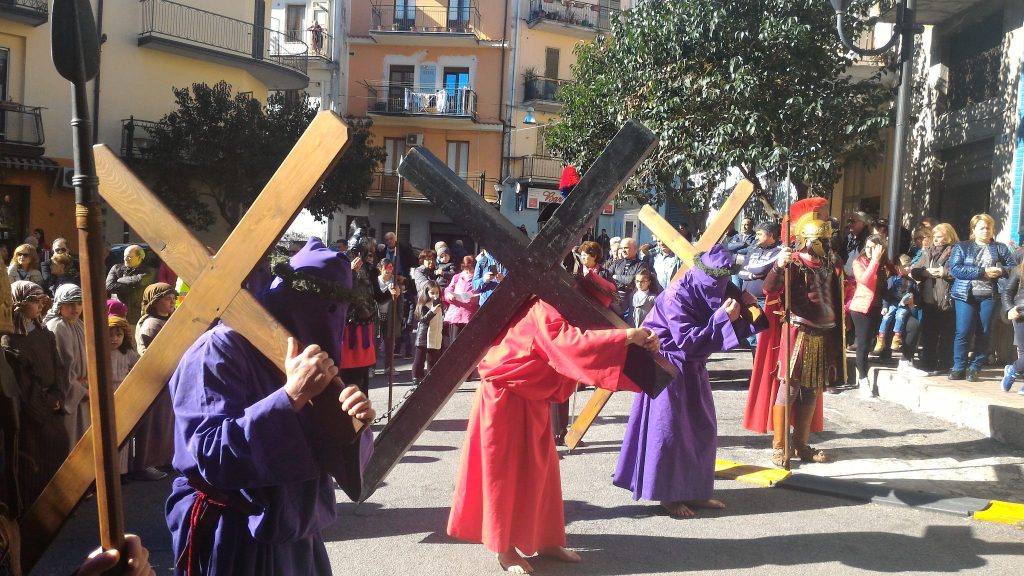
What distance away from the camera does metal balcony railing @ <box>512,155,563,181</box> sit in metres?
34.0

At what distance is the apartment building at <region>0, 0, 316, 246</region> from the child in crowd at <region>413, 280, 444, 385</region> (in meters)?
9.67

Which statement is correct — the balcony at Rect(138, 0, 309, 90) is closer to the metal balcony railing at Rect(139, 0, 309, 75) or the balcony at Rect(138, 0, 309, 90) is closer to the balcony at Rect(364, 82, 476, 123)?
the metal balcony railing at Rect(139, 0, 309, 75)

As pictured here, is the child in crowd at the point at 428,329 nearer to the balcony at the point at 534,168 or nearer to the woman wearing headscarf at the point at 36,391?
the woman wearing headscarf at the point at 36,391

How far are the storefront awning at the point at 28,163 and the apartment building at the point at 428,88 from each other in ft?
46.9

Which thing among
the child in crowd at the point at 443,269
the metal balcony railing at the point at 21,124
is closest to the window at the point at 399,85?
the metal balcony railing at the point at 21,124

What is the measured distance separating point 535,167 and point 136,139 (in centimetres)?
1586

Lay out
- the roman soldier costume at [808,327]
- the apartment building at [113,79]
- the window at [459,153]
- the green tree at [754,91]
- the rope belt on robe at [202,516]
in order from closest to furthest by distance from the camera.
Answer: the rope belt on robe at [202,516], the roman soldier costume at [808,327], the green tree at [754,91], the apartment building at [113,79], the window at [459,153]

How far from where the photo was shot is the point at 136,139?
22.7 meters

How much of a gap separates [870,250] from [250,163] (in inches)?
666

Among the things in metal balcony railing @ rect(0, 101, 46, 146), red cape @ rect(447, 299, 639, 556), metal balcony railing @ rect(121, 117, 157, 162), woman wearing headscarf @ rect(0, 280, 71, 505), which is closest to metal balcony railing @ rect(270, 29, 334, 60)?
metal balcony railing @ rect(121, 117, 157, 162)

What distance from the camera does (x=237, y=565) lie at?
101 inches

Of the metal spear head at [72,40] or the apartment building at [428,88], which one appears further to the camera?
the apartment building at [428,88]

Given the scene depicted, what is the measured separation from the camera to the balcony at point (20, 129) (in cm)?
1997

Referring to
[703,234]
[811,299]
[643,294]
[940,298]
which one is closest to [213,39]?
[643,294]
